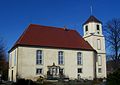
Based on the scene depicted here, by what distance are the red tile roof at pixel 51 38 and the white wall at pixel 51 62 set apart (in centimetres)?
106

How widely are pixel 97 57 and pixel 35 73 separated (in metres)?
15.9

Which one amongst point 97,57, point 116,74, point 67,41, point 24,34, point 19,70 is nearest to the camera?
point 116,74

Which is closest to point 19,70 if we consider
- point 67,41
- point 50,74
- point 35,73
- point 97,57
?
point 35,73

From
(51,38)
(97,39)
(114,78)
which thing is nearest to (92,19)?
(97,39)

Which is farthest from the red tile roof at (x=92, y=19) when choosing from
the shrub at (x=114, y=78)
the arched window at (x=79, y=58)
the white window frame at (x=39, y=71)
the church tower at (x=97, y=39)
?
the shrub at (x=114, y=78)

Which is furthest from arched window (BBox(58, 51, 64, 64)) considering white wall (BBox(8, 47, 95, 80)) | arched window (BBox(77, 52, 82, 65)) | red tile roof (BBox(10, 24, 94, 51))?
arched window (BBox(77, 52, 82, 65))

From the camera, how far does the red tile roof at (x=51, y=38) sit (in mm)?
43344

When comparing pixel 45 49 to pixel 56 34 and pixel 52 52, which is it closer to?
pixel 52 52

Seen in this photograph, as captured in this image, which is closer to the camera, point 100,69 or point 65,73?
point 65,73

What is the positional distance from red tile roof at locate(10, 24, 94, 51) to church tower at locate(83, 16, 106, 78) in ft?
6.07

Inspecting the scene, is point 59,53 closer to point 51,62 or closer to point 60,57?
point 60,57

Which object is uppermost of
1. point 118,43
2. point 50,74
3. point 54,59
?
point 118,43

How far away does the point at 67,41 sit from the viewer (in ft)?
157

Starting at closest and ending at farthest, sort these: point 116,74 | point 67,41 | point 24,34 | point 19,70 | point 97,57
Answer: point 116,74 < point 19,70 < point 24,34 < point 67,41 < point 97,57
